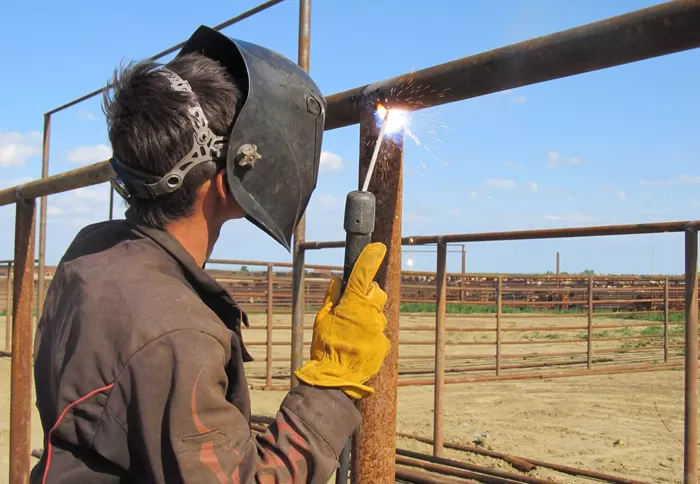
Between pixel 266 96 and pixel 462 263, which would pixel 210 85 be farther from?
pixel 462 263

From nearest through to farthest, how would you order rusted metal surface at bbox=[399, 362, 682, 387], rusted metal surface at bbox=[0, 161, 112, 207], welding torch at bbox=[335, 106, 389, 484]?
welding torch at bbox=[335, 106, 389, 484], rusted metal surface at bbox=[0, 161, 112, 207], rusted metal surface at bbox=[399, 362, 682, 387]

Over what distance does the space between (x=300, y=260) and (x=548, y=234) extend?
1471mm

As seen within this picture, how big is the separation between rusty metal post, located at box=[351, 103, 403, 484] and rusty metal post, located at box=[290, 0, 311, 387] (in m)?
1.91

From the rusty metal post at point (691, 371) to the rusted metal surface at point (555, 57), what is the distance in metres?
2.06

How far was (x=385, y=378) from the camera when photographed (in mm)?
1492

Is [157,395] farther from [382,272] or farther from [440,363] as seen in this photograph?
[440,363]

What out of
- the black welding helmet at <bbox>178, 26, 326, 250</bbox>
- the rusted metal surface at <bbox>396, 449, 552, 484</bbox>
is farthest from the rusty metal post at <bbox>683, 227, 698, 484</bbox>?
the black welding helmet at <bbox>178, 26, 326, 250</bbox>

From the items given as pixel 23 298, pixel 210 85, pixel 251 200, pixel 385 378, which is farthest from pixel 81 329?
pixel 23 298

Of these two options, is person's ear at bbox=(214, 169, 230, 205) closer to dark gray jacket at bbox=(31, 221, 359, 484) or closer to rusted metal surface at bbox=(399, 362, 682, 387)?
dark gray jacket at bbox=(31, 221, 359, 484)

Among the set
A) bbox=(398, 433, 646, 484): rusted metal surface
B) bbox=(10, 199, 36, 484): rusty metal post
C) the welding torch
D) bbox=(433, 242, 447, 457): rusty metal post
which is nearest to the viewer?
the welding torch

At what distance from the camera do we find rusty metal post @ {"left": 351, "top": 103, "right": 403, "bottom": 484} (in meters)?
1.47

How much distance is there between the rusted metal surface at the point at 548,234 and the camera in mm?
3193

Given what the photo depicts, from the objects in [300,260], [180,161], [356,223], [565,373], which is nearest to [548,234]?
[300,260]

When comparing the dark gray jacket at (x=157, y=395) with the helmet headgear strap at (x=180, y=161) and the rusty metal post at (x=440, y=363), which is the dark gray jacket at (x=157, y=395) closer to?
the helmet headgear strap at (x=180, y=161)
